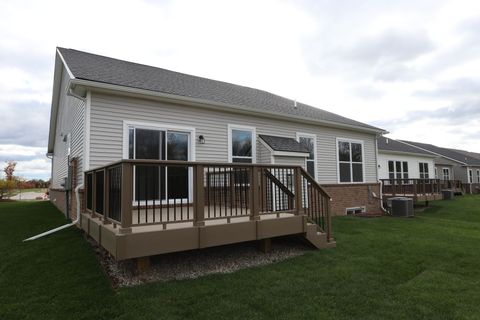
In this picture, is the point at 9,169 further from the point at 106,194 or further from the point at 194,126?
the point at 106,194

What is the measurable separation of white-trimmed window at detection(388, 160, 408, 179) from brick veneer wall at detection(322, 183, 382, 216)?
303 inches

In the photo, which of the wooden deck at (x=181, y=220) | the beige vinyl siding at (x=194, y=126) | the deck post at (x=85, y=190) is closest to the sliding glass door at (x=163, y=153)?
the beige vinyl siding at (x=194, y=126)

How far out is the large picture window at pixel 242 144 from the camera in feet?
28.7

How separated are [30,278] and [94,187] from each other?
1.78 m

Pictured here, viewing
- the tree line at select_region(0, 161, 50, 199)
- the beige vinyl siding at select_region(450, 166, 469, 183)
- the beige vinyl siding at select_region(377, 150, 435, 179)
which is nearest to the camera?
the beige vinyl siding at select_region(377, 150, 435, 179)

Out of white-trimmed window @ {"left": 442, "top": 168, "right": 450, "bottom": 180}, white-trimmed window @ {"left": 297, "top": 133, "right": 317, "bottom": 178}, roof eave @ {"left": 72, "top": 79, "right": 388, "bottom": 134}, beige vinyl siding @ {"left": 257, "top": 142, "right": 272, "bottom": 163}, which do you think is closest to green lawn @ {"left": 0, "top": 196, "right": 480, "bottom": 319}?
roof eave @ {"left": 72, "top": 79, "right": 388, "bottom": 134}

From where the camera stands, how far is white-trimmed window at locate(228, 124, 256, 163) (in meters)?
8.72

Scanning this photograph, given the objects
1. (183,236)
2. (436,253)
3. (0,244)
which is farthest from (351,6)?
(0,244)

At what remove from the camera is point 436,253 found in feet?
18.4

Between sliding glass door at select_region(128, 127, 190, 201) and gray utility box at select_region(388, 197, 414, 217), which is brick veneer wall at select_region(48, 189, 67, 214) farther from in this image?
gray utility box at select_region(388, 197, 414, 217)

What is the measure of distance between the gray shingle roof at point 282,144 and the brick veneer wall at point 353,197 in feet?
7.29

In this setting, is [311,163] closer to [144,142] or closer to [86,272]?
[144,142]

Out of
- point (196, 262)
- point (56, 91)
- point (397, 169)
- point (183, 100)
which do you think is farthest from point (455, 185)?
point (56, 91)

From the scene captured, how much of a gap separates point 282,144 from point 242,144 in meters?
1.30
